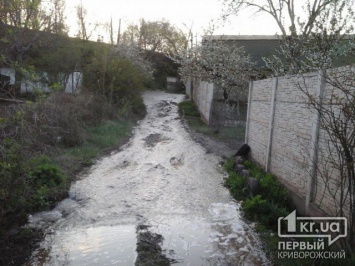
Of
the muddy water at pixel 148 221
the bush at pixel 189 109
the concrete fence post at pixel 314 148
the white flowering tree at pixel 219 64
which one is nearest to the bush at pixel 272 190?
the muddy water at pixel 148 221

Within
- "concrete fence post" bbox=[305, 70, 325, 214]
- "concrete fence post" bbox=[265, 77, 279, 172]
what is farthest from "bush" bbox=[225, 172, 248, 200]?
"concrete fence post" bbox=[305, 70, 325, 214]

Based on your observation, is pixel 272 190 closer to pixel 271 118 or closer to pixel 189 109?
pixel 271 118

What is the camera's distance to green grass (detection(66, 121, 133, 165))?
10.8m

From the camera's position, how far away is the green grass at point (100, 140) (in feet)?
35.4

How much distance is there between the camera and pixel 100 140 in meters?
13.1

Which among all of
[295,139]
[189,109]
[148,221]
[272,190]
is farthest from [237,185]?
[189,109]

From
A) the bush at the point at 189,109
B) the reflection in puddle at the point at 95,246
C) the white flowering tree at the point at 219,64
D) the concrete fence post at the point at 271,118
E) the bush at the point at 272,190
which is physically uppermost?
the white flowering tree at the point at 219,64

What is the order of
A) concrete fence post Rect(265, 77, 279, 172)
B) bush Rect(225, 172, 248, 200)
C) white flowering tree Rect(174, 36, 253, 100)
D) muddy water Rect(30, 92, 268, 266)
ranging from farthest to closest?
1. white flowering tree Rect(174, 36, 253, 100)
2. concrete fence post Rect(265, 77, 279, 172)
3. bush Rect(225, 172, 248, 200)
4. muddy water Rect(30, 92, 268, 266)

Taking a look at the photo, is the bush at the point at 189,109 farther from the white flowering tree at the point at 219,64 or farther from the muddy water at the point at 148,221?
the muddy water at the point at 148,221

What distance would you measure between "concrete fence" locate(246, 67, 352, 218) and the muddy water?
117cm

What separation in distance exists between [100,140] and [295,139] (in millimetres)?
8462

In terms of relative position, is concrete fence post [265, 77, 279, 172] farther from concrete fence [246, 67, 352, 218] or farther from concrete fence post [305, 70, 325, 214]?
concrete fence post [305, 70, 325, 214]

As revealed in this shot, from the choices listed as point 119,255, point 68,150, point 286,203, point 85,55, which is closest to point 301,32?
point 286,203

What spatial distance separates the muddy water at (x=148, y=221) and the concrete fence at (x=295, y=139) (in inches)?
46.1
